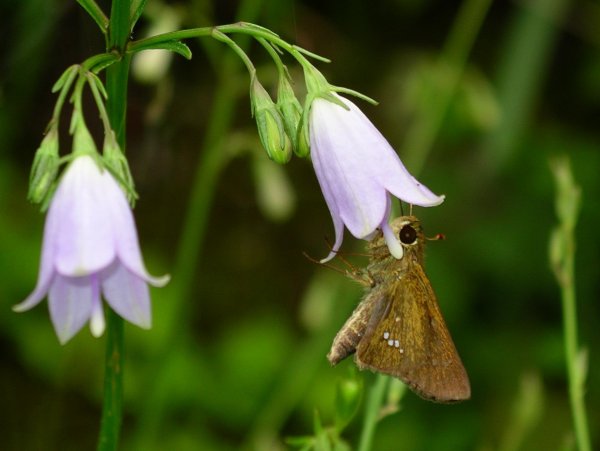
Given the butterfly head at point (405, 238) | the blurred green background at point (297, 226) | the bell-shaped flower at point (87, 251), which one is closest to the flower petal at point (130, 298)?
the bell-shaped flower at point (87, 251)

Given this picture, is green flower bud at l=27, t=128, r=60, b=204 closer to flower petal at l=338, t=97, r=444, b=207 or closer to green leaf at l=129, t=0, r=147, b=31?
green leaf at l=129, t=0, r=147, b=31

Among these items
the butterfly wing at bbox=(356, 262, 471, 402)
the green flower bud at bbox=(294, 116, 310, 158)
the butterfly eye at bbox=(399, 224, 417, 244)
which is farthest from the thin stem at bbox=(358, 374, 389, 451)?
the green flower bud at bbox=(294, 116, 310, 158)

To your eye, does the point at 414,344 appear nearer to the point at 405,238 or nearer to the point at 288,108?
the point at 405,238

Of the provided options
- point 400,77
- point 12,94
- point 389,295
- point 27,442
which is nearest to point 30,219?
point 12,94

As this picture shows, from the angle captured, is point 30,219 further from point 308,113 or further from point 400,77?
point 308,113

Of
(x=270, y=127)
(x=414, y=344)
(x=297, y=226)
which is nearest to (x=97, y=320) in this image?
(x=270, y=127)

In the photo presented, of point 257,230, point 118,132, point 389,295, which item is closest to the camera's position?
point 118,132

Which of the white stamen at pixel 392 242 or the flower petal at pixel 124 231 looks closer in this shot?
the flower petal at pixel 124 231

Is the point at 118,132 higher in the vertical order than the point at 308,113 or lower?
lower

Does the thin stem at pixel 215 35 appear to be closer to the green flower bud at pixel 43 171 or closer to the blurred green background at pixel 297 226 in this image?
the green flower bud at pixel 43 171
